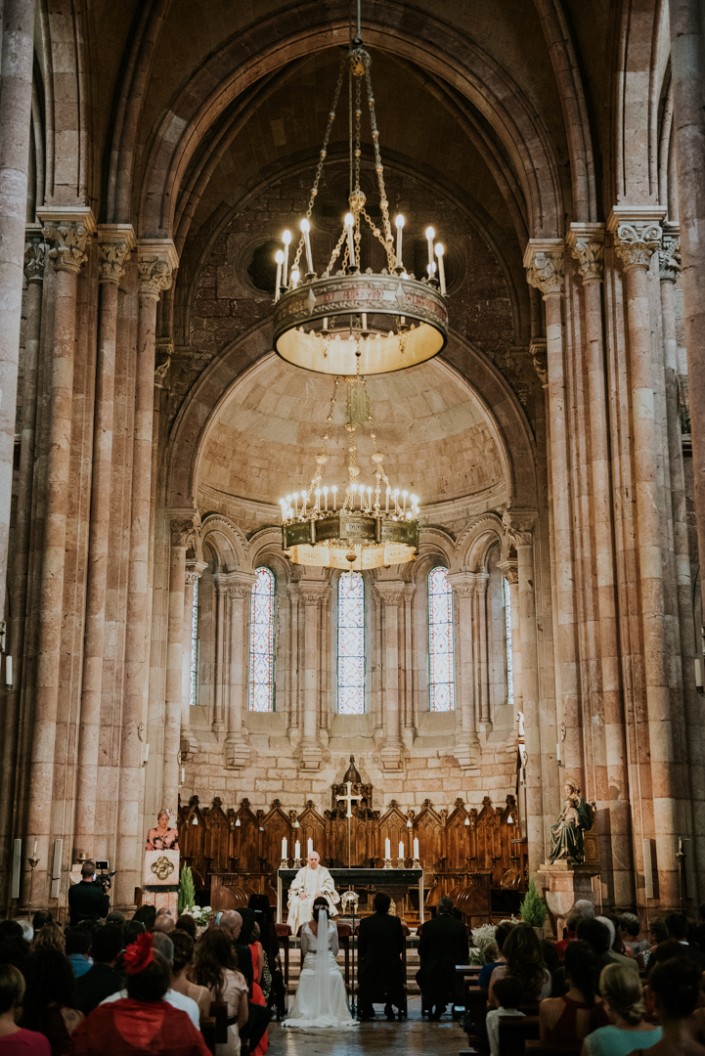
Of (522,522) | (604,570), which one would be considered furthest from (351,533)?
(522,522)

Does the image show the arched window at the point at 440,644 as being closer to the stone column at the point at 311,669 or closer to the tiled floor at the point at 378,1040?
the stone column at the point at 311,669

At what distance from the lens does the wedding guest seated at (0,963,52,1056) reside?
5.18m

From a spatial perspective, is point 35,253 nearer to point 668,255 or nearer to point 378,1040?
point 668,255

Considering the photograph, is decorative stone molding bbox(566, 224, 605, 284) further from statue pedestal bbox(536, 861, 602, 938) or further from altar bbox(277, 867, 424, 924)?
altar bbox(277, 867, 424, 924)

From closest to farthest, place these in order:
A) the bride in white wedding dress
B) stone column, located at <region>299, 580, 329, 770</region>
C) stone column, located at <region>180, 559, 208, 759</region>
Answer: the bride in white wedding dress
stone column, located at <region>180, 559, 208, 759</region>
stone column, located at <region>299, 580, 329, 770</region>

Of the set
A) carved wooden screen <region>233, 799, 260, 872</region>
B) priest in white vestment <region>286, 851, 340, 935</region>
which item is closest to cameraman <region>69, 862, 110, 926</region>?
priest in white vestment <region>286, 851, 340, 935</region>

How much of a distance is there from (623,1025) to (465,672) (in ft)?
79.7

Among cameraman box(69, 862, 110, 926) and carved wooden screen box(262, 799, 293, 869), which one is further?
carved wooden screen box(262, 799, 293, 869)

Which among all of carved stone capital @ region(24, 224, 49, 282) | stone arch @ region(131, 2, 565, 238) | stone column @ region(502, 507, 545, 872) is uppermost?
stone arch @ region(131, 2, 565, 238)

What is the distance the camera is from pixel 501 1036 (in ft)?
22.9

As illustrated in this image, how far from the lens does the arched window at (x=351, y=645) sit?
31.0 m

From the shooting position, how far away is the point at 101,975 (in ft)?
23.6

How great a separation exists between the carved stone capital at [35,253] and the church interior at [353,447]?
0.04 m

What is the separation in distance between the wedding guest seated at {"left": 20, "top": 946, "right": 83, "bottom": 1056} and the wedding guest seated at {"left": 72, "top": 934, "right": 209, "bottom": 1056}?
61 centimetres
